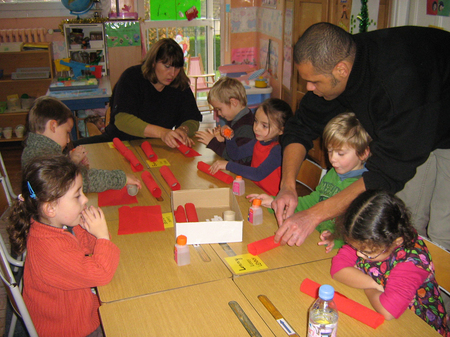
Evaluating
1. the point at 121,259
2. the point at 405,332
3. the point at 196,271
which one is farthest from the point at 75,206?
the point at 405,332

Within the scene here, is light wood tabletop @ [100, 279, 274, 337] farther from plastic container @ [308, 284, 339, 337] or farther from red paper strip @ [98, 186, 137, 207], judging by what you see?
red paper strip @ [98, 186, 137, 207]

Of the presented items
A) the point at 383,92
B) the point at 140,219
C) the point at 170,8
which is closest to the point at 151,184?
the point at 140,219

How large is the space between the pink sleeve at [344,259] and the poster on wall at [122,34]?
475cm

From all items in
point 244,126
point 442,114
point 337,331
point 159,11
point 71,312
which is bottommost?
point 71,312

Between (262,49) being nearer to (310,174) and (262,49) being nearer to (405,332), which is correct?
(310,174)

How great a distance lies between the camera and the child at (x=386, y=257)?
1.33 meters

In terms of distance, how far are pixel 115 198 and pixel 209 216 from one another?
0.51 metres

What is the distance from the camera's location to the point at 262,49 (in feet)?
18.2

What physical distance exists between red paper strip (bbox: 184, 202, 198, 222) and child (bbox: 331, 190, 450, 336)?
0.61 metres

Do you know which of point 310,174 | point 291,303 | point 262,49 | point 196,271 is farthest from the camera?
point 262,49

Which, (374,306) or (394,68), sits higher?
(394,68)

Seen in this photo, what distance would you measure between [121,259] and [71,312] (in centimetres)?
27

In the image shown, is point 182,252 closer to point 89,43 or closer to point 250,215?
point 250,215

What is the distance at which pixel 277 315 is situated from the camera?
126 centimetres
